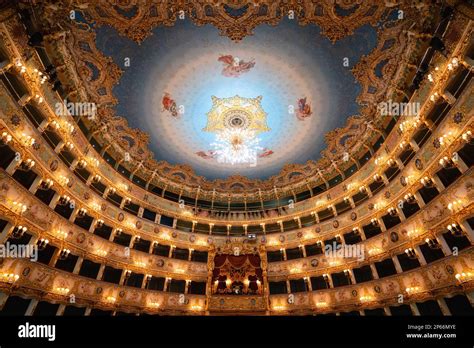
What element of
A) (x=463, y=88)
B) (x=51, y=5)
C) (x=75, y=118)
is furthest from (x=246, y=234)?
(x=51, y=5)

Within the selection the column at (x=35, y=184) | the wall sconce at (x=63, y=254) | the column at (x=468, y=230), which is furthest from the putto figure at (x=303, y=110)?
the wall sconce at (x=63, y=254)

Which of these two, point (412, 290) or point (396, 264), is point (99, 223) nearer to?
point (396, 264)

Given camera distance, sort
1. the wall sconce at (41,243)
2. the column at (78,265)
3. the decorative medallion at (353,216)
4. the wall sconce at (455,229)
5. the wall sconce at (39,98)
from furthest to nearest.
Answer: the decorative medallion at (353,216) → the column at (78,265) → the wall sconce at (41,243) → the wall sconce at (39,98) → the wall sconce at (455,229)

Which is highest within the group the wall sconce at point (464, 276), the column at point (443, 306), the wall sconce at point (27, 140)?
the wall sconce at point (27, 140)

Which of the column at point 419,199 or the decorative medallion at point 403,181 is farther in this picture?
the decorative medallion at point 403,181

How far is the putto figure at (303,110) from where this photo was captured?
2000 centimetres

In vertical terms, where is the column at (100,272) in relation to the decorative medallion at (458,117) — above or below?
below

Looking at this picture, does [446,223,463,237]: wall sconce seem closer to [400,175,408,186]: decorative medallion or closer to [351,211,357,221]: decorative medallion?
[400,175,408,186]: decorative medallion

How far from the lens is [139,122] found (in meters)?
21.3

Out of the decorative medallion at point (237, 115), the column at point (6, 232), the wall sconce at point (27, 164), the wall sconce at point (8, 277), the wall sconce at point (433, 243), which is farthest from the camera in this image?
the decorative medallion at point (237, 115)

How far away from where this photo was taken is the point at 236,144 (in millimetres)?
22031

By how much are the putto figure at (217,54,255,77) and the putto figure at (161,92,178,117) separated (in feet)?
15.0

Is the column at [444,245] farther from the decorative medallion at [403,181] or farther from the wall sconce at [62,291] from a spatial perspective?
Answer: the wall sconce at [62,291]

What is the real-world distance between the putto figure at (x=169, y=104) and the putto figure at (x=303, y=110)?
32.3 ft
